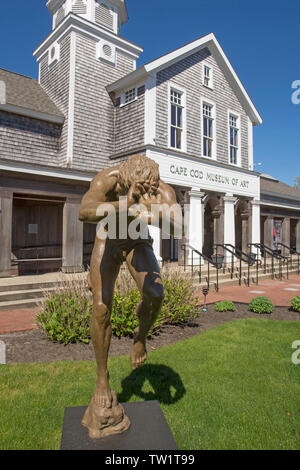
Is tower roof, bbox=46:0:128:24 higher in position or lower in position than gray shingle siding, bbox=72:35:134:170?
higher

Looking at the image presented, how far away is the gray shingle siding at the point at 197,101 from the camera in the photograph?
13.3m

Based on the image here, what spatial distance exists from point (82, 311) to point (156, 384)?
213cm

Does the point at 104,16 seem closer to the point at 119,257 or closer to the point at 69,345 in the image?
the point at 69,345

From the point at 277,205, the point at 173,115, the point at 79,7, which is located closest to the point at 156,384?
the point at 173,115

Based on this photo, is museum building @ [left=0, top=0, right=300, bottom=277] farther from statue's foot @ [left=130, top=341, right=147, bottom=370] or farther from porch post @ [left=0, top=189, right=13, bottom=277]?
statue's foot @ [left=130, top=341, right=147, bottom=370]

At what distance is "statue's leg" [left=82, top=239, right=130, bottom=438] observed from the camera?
99.8 inches

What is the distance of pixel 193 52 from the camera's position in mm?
14820

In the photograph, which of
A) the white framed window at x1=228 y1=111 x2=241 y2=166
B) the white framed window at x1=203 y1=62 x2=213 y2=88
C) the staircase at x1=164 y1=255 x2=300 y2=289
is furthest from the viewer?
the white framed window at x1=228 y1=111 x2=241 y2=166

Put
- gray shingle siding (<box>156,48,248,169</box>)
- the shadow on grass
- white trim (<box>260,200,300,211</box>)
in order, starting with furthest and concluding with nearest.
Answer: white trim (<box>260,200,300,211</box>) < gray shingle siding (<box>156,48,248,169</box>) < the shadow on grass

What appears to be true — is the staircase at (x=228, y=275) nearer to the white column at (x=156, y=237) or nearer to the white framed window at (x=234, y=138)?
the white column at (x=156, y=237)

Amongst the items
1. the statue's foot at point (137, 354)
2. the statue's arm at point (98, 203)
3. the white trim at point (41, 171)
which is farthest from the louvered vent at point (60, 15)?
the statue's foot at point (137, 354)

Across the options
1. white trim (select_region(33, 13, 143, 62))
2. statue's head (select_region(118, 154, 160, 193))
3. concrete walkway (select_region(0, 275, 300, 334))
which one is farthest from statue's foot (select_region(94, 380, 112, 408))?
white trim (select_region(33, 13, 143, 62))

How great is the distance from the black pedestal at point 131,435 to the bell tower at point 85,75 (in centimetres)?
1149
